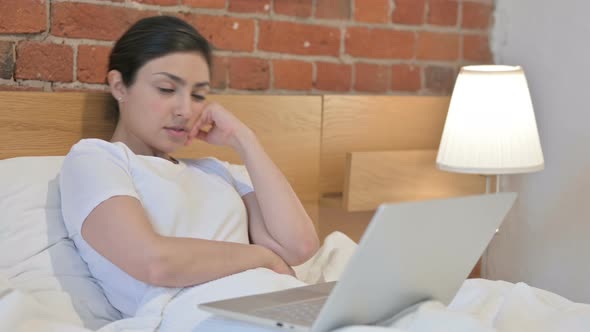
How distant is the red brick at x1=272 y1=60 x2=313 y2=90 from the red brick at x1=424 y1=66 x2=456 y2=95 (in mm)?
483

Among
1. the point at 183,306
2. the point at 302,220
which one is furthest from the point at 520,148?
the point at 183,306

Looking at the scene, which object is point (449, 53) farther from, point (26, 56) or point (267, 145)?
point (26, 56)

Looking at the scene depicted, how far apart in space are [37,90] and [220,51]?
20.5 inches

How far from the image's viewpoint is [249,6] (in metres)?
2.33

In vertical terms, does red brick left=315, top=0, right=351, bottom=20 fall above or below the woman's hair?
above

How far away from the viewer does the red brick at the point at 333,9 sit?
8.10 feet

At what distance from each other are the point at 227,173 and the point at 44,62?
0.51 metres

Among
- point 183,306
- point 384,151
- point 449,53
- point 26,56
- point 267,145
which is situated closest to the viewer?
point 183,306

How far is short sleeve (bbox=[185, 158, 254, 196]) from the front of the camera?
1.93m

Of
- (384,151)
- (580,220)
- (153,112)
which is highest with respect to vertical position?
(153,112)

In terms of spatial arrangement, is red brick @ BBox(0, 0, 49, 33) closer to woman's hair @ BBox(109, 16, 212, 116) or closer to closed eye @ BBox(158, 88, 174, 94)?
woman's hair @ BBox(109, 16, 212, 116)

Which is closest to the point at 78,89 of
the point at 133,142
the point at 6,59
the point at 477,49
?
the point at 6,59

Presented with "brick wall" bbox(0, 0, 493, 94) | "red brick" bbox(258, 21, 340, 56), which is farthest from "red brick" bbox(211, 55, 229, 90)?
"red brick" bbox(258, 21, 340, 56)

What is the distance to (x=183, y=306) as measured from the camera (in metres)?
1.49
